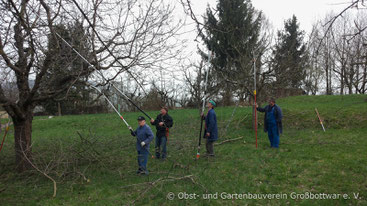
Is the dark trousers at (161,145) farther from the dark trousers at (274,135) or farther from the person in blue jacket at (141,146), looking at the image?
the dark trousers at (274,135)

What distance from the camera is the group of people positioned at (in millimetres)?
6641

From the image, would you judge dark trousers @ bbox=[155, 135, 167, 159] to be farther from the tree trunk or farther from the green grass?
the tree trunk

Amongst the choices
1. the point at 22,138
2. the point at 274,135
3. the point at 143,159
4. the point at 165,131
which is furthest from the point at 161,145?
the point at 22,138

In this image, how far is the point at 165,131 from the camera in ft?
26.5

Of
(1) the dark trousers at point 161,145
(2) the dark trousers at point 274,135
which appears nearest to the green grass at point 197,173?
(1) the dark trousers at point 161,145

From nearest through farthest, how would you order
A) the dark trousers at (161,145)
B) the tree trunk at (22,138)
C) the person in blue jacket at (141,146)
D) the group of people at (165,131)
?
the person in blue jacket at (141,146)
the group of people at (165,131)
the tree trunk at (22,138)
the dark trousers at (161,145)

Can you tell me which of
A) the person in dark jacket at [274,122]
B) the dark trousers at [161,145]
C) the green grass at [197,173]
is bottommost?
the green grass at [197,173]

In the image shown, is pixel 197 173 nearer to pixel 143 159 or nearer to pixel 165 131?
pixel 143 159

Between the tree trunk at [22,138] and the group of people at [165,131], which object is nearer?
the group of people at [165,131]

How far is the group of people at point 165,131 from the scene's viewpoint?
21.8 feet

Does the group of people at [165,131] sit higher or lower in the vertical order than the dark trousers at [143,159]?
higher

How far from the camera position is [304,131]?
11664 mm

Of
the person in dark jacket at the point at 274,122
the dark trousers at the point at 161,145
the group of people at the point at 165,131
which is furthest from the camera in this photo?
the person in dark jacket at the point at 274,122

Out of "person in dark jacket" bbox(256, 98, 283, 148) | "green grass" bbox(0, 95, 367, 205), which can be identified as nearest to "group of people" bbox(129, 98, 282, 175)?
"person in dark jacket" bbox(256, 98, 283, 148)
